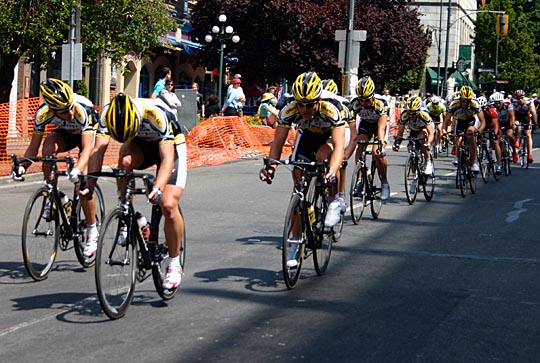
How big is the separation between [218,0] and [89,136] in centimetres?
3771

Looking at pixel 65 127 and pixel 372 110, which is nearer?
pixel 65 127

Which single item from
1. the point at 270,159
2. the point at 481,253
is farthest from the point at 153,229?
the point at 481,253

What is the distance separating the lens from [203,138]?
25562 millimetres

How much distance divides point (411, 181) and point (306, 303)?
7.79 meters

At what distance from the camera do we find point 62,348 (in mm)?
6414

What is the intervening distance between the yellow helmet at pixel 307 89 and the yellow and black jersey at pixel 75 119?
1.87 metres

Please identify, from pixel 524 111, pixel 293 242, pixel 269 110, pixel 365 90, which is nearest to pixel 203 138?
pixel 269 110

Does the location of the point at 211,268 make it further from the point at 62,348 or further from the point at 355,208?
the point at 355,208

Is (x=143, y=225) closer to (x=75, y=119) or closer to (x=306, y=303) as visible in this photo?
(x=306, y=303)

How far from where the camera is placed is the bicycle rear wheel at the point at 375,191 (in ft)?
43.6

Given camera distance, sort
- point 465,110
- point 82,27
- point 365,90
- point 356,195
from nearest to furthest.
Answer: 1. point 356,195
2. point 365,90
3. point 465,110
4. point 82,27

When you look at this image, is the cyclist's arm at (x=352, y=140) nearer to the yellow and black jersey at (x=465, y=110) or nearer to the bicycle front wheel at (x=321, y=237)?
the bicycle front wheel at (x=321, y=237)

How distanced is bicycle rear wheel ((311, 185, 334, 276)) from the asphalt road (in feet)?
0.45

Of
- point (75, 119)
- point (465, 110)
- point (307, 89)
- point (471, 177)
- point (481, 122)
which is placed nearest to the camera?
point (307, 89)
